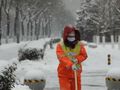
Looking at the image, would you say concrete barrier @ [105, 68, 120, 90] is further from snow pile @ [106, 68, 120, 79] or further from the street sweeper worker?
the street sweeper worker

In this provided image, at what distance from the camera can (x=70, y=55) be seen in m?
8.94

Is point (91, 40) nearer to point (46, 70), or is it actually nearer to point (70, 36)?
point (46, 70)

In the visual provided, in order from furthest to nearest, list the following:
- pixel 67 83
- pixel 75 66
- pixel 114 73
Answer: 1. pixel 114 73
2. pixel 67 83
3. pixel 75 66

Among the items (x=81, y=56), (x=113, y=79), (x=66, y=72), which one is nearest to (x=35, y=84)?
(x=113, y=79)

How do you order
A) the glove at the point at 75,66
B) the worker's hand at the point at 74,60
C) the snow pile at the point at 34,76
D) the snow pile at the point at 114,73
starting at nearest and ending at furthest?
the glove at the point at 75,66
the worker's hand at the point at 74,60
the snow pile at the point at 114,73
the snow pile at the point at 34,76

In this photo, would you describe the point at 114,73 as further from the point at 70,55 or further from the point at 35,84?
the point at 70,55

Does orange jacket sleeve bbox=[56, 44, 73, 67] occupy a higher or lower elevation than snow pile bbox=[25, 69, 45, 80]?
higher

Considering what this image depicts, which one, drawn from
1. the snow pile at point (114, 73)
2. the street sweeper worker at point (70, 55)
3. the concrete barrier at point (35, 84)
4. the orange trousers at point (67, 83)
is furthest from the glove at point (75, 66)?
the concrete barrier at point (35, 84)

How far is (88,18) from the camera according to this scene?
83625 millimetres

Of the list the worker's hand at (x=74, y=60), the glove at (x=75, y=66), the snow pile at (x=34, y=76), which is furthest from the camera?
the snow pile at (x=34, y=76)

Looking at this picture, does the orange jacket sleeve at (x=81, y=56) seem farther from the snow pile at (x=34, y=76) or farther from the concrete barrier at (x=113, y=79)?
the snow pile at (x=34, y=76)

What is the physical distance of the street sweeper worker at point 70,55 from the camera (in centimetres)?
892

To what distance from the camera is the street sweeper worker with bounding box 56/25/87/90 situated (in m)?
8.92

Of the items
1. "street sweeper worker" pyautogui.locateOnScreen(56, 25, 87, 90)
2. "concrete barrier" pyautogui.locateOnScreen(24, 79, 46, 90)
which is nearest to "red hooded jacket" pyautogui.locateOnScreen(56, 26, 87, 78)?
"street sweeper worker" pyautogui.locateOnScreen(56, 25, 87, 90)
